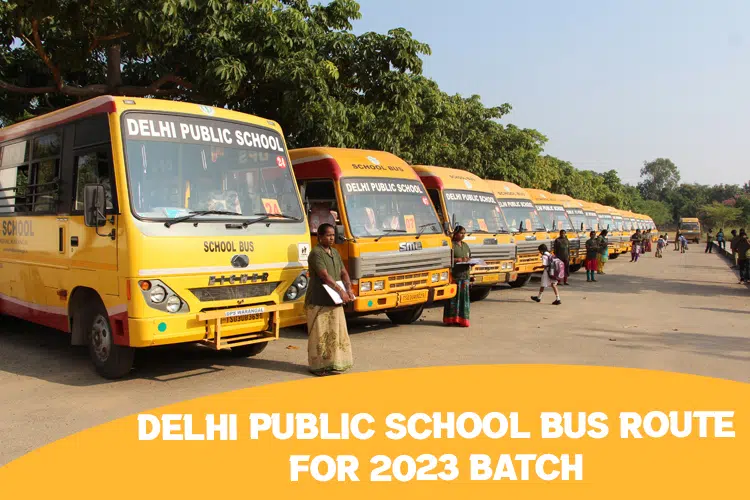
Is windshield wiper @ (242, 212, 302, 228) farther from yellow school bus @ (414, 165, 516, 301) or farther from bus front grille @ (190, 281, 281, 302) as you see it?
yellow school bus @ (414, 165, 516, 301)

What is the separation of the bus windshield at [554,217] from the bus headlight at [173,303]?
16.6 m

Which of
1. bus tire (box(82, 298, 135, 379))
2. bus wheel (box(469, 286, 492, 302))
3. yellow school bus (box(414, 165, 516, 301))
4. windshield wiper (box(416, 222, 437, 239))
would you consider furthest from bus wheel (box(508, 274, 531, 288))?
bus tire (box(82, 298, 135, 379))

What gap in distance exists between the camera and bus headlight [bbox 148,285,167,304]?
6691mm

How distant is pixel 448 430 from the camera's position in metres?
5.28

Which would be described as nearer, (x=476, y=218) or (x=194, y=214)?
(x=194, y=214)

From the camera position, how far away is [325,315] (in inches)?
302

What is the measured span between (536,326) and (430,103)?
39.1 feet

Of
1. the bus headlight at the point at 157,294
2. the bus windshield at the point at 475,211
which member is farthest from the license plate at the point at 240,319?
the bus windshield at the point at 475,211

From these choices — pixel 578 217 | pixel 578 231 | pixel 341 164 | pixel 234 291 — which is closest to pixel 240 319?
pixel 234 291

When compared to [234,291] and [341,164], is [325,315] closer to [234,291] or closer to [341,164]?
[234,291]

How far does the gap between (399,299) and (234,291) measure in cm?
342

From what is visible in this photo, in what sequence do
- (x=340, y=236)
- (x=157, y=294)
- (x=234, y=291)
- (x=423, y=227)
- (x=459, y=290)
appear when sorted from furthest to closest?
1. (x=459, y=290)
2. (x=423, y=227)
3. (x=340, y=236)
4. (x=234, y=291)
5. (x=157, y=294)

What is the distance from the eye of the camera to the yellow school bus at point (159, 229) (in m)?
6.77

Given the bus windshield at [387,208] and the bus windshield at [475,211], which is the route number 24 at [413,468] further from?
the bus windshield at [475,211]
